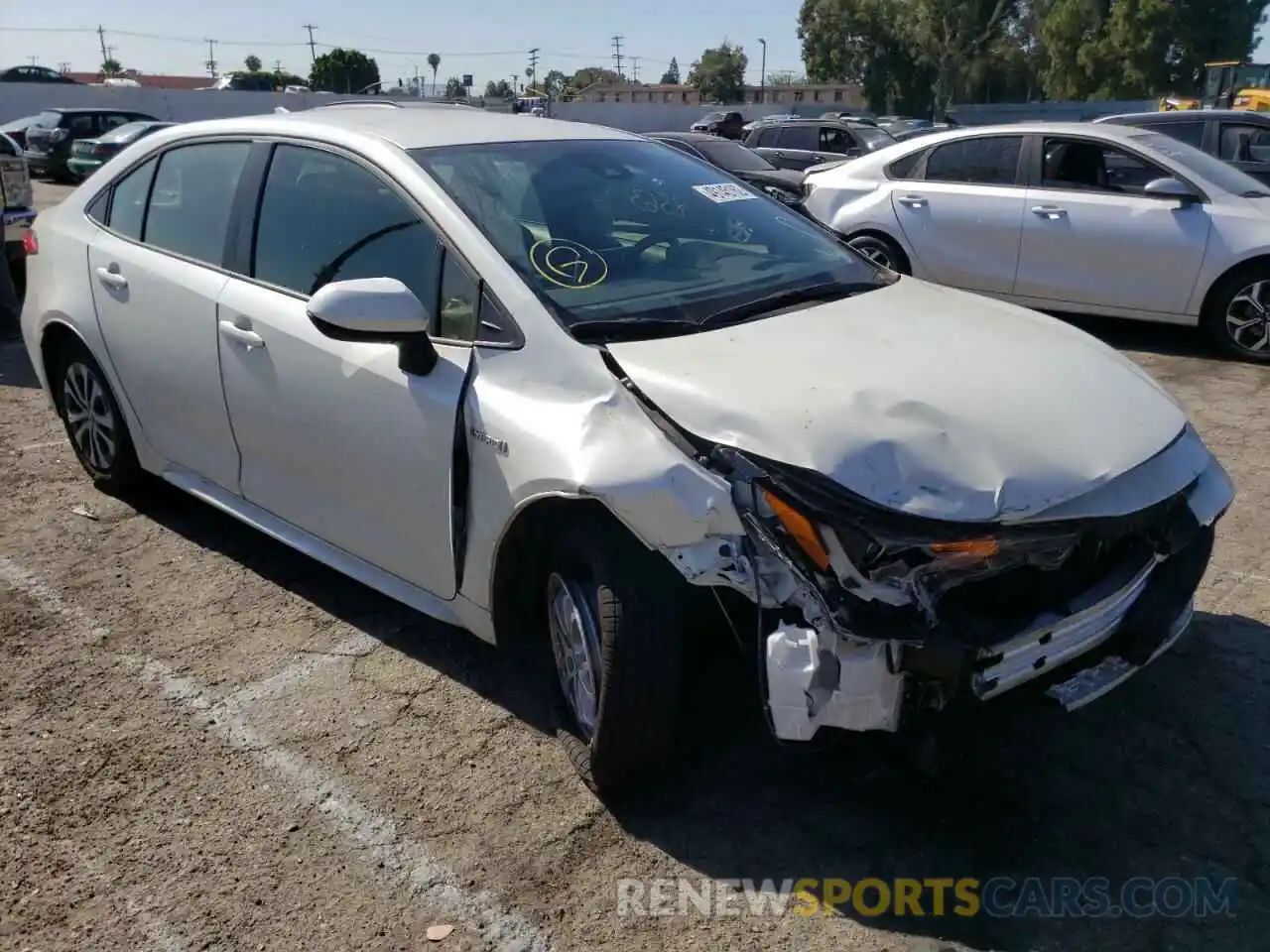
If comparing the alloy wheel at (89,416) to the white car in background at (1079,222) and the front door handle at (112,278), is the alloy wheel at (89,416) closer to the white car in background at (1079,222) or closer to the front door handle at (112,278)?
the front door handle at (112,278)

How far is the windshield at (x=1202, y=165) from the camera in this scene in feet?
24.4

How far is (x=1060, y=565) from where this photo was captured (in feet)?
8.58

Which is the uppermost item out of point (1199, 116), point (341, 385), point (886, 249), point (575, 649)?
point (1199, 116)

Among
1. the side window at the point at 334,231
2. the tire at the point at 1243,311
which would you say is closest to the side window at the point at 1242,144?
the tire at the point at 1243,311

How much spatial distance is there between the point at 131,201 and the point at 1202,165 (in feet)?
22.3

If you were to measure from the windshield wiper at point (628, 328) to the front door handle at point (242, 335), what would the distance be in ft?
4.09

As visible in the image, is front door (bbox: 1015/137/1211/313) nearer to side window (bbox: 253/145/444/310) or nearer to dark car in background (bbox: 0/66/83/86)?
side window (bbox: 253/145/444/310)

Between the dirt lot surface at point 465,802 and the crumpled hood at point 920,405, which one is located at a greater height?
the crumpled hood at point 920,405

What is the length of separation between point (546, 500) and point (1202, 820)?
187 cm

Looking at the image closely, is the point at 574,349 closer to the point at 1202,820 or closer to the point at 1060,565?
the point at 1060,565

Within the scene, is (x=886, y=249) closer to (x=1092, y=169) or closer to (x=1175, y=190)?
(x=1092, y=169)

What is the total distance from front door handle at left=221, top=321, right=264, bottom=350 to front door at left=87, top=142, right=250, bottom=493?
93 millimetres

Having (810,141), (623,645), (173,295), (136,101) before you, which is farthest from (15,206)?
(136,101)

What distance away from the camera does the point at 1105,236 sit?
297 inches
